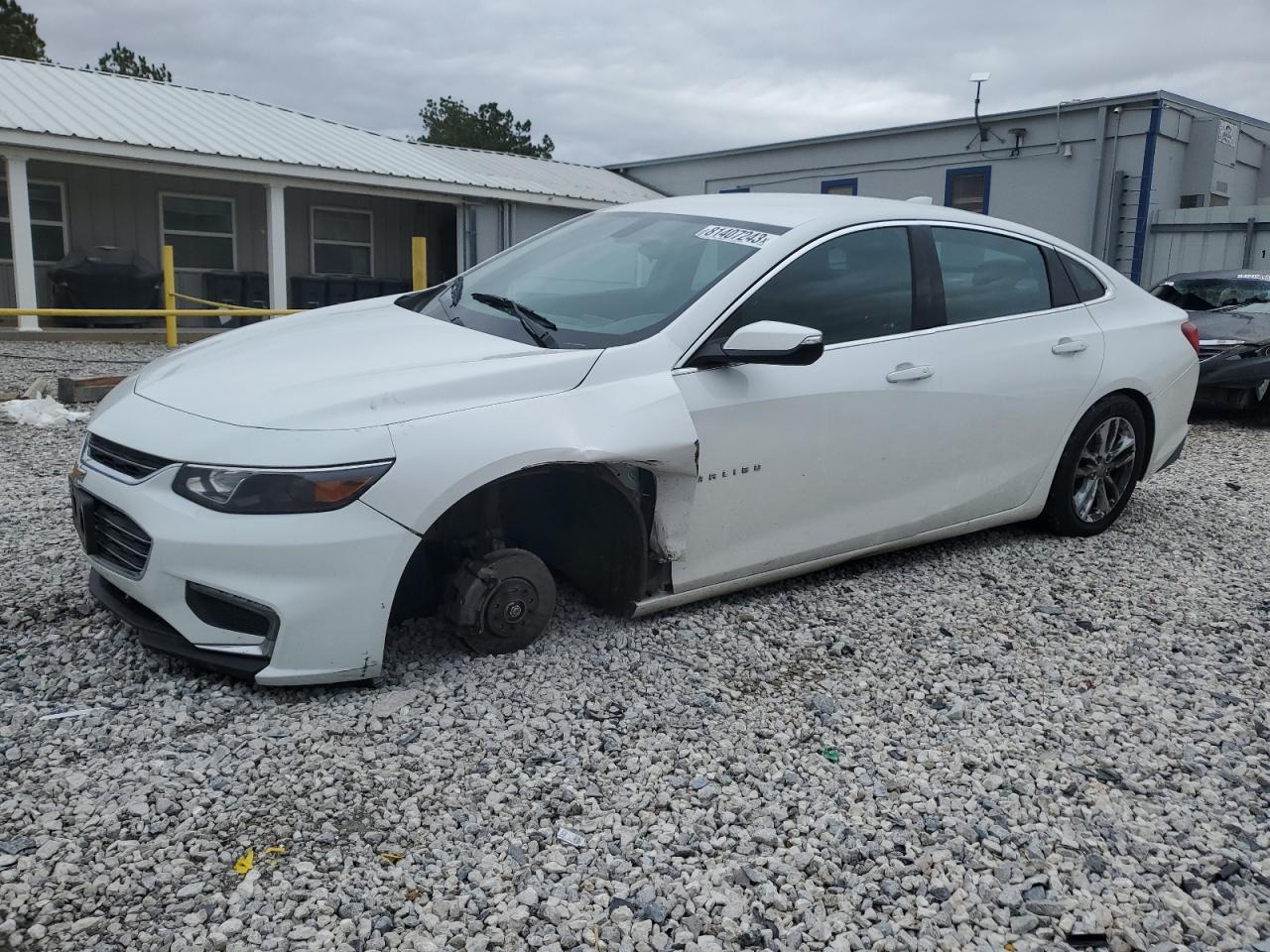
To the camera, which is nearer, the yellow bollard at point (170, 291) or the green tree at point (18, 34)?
the yellow bollard at point (170, 291)

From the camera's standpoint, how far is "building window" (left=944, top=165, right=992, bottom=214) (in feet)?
61.9

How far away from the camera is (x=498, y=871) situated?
2.55 metres

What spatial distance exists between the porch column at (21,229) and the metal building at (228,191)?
0.06 feet

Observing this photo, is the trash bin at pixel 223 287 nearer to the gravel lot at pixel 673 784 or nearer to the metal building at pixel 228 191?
the metal building at pixel 228 191

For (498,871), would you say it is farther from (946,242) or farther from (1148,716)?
(946,242)

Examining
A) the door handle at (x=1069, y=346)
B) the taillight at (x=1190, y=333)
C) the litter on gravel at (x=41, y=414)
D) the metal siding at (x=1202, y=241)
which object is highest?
the metal siding at (x=1202, y=241)

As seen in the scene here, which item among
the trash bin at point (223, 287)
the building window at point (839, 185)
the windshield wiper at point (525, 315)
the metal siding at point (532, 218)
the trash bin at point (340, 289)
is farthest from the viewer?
the metal siding at point (532, 218)

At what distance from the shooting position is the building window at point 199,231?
18.1m

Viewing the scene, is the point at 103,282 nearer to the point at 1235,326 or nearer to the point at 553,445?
the point at 1235,326

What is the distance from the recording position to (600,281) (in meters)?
4.16

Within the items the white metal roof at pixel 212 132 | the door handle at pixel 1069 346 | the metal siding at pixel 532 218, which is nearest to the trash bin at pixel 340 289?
the white metal roof at pixel 212 132

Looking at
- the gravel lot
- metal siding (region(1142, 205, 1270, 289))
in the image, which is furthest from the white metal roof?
the gravel lot

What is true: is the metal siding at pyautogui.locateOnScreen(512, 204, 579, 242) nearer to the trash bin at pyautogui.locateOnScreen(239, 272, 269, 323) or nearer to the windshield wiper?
the trash bin at pyautogui.locateOnScreen(239, 272, 269, 323)

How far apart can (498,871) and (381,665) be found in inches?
36.1
